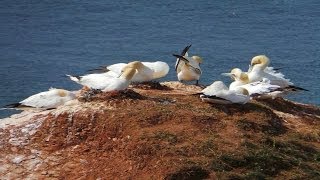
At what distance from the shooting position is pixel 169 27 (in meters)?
37.7

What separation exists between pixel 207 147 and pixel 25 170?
336cm

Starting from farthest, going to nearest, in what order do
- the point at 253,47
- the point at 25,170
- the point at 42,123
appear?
the point at 253,47 → the point at 42,123 → the point at 25,170

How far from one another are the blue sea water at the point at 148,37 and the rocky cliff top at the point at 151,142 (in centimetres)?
993

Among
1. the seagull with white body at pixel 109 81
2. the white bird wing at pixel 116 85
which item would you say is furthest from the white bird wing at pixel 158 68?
the white bird wing at pixel 116 85

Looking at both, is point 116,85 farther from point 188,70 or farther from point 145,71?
point 188,70

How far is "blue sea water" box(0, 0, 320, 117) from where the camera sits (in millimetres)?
29047

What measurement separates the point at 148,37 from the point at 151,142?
22369 millimetres

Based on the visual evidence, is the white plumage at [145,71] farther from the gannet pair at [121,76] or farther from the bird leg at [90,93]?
the bird leg at [90,93]

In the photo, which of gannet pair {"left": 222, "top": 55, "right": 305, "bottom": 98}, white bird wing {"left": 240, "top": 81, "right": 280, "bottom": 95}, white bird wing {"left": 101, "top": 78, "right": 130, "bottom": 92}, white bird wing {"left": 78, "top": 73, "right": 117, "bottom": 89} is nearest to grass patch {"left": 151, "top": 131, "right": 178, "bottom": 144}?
white bird wing {"left": 101, "top": 78, "right": 130, "bottom": 92}

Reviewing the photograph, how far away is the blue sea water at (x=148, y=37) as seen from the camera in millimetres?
29047

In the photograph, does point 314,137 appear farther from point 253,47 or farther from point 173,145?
point 253,47

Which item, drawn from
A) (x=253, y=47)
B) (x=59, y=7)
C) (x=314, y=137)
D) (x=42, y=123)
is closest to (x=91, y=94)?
(x=42, y=123)

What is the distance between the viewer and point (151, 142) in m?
13.1

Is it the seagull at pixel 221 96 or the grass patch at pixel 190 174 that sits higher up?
the seagull at pixel 221 96
